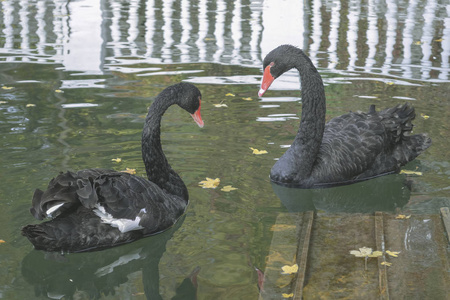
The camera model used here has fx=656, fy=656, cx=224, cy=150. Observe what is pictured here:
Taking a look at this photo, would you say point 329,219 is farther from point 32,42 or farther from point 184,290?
point 32,42

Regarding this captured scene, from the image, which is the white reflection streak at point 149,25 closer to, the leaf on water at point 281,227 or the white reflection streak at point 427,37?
the white reflection streak at point 427,37

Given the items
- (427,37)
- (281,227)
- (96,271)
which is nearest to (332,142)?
(281,227)

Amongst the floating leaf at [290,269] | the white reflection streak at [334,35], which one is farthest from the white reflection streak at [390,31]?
the floating leaf at [290,269]

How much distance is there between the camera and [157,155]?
498 cm

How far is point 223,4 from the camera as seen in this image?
13.7 metres

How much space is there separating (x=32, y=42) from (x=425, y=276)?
28.4 feet

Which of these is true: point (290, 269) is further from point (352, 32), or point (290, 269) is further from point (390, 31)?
point (390, 31)

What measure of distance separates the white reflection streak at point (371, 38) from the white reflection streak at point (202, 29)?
2506 millimetres

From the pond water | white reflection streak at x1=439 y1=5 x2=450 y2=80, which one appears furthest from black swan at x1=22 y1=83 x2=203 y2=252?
white reflection streak at x1=439 y1=5 x2=450 y2=80

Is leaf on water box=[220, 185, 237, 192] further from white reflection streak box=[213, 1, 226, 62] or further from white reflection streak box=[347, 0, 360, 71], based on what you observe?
white reflection streak box=[213, 1, 226, 62]

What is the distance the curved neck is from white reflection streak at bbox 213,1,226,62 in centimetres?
440

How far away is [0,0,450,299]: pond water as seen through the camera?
14.1 ft

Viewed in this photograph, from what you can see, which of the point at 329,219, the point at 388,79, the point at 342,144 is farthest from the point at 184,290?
the point at 388,79

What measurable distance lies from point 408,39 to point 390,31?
637mm
